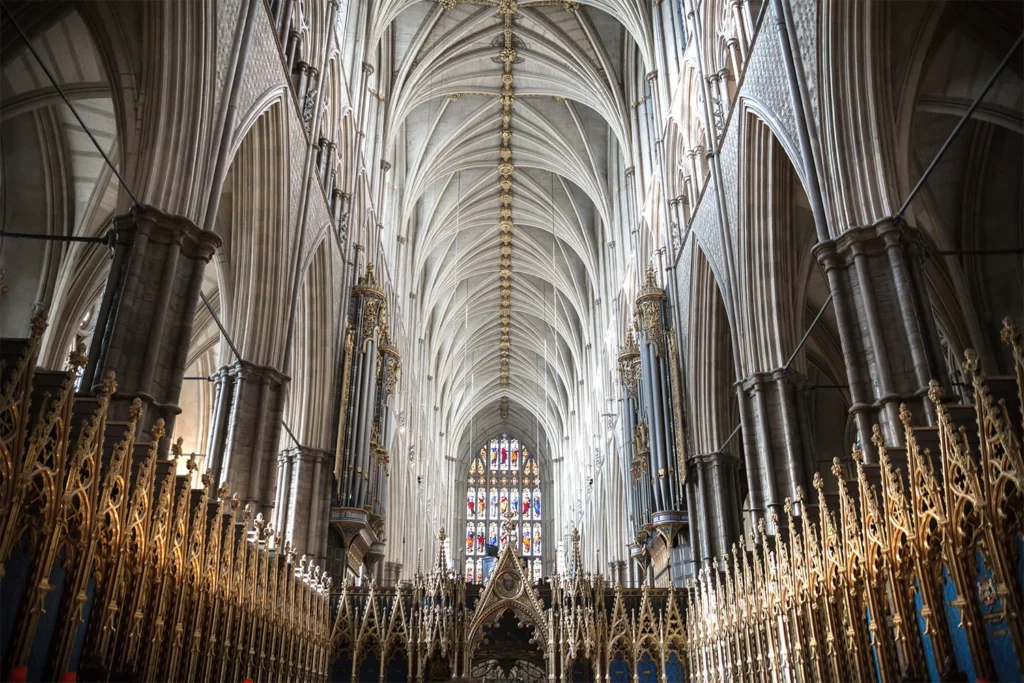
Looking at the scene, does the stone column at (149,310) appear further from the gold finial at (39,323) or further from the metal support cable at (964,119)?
the metal support cable at (964,119)

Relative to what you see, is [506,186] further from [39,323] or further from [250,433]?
[39,323]

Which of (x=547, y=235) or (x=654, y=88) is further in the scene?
(x=547, y=235)

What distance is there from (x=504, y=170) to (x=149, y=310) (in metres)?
22.3

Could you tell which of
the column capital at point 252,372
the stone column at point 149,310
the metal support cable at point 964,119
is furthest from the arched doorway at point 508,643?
the metal support cable at point 964,119

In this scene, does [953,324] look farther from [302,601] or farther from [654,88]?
[302,601]

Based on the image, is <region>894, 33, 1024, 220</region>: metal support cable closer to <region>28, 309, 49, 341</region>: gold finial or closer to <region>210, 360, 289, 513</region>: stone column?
<region>28, 309, 49, 341</region>: gold finial

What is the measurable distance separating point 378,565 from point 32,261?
40.0 feet

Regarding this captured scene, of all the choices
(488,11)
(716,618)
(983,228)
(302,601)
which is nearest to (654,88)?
(488,11)

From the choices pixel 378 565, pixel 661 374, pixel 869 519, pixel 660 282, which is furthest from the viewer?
pixel 378 565

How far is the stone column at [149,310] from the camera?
8.59m

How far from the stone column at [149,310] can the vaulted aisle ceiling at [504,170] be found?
12587 mm

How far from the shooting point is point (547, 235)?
33938mm

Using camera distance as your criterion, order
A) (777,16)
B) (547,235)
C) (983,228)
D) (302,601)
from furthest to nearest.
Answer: (547,235), (983,228), (302,601), (777,16)

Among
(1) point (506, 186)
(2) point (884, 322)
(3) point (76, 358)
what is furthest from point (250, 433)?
(1) point (506, 186)
